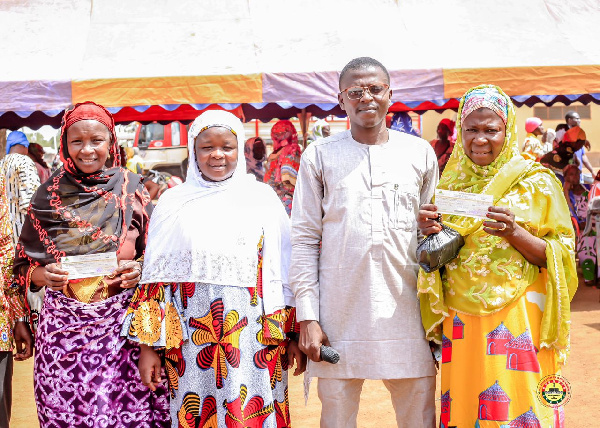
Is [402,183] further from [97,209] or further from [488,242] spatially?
[97,209]

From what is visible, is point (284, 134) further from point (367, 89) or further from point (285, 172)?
point (367, 89)

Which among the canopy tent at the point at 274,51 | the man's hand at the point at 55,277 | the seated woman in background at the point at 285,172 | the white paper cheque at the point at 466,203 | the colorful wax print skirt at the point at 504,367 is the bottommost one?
the colorful wax print skirt at the point at 504,367

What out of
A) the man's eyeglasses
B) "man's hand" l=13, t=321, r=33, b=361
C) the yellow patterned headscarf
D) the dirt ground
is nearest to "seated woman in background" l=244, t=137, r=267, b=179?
the dirt ground

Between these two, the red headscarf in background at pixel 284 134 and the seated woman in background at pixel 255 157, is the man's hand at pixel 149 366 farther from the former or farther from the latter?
the seated woman in background at pixel 255 157

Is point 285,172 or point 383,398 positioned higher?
point 285,172

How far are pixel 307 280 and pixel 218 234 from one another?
445 millimetres

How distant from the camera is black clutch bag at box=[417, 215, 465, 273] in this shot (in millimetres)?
2766

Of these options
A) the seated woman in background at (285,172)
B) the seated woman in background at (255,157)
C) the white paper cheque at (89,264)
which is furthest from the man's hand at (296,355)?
the seated woman in background at (255,157)

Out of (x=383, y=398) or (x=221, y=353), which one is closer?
(x=221, y=353)

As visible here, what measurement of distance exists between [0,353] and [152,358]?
1.09 m

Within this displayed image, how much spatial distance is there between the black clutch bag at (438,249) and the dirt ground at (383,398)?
7.43 feet

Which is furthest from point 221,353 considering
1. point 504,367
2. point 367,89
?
point 367,89

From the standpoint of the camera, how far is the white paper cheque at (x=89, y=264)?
116 inches

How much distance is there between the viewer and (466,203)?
8.85ft
